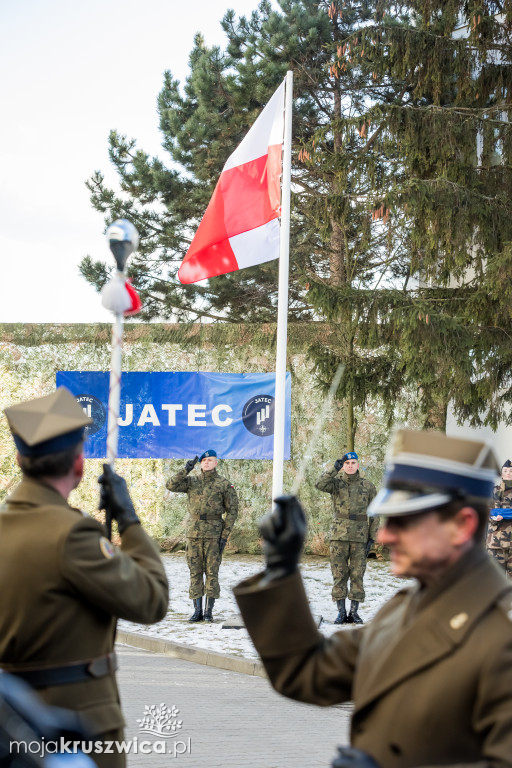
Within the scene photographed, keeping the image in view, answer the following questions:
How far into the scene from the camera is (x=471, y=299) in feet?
40.9

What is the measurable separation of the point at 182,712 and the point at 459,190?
25.4 feet

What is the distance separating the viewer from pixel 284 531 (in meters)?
2.24

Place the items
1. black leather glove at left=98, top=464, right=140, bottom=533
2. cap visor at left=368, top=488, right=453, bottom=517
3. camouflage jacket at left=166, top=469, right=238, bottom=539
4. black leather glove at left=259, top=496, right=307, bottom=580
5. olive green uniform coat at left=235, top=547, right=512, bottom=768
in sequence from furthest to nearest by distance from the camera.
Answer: camouflage jacket at left=166, top=469, right=238, bottom=539 → black leather glove at left=98, top=464, right=140, bottom=533 → black leather glove at left=259, top=496, right=307, bottom=580 → cap visor at left=368, top=488, right=453, bottom=517 → olive green uniform coat at left=235, top=547, right=512, bottom=768

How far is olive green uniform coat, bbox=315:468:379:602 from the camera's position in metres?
11.6

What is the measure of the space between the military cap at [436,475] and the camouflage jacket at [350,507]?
9689 mm

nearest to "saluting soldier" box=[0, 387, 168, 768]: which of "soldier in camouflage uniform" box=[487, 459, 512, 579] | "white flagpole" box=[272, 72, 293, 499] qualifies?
"white flagpole" box=[272, 72, 293, 499]

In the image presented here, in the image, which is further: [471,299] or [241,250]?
[471,299]

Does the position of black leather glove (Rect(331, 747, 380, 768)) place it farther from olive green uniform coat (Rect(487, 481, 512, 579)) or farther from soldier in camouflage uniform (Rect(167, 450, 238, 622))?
olive green uniform coat (Rect(487, 481, 512, 579))

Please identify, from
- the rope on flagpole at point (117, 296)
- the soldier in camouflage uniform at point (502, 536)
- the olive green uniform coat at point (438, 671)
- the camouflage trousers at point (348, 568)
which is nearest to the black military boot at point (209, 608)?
the camouflage trousers at point (348, 568)

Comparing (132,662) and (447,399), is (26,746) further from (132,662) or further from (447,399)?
(447,399)

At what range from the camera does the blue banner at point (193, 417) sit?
16.8 meters

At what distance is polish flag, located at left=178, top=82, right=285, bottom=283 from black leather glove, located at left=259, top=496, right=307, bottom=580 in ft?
28.3

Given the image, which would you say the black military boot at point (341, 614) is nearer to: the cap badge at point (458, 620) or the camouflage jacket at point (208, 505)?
the camouflage jacket at point (208, 505)

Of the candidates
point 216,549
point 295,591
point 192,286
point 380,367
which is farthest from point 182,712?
point 192,286
